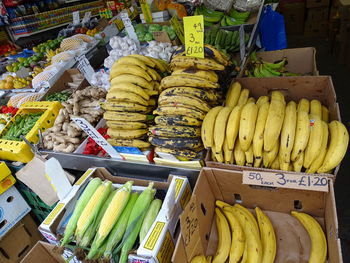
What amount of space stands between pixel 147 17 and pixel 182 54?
2691mm

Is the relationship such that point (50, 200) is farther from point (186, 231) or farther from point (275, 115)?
point (275, 115)

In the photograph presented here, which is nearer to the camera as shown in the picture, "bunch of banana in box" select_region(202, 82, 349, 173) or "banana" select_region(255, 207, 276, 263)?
"bunch of banana in box" select_region(202, 82, 349, 173)

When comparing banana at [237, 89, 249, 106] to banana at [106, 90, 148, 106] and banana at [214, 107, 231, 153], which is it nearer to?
banana at [214, 107, 231, 153]

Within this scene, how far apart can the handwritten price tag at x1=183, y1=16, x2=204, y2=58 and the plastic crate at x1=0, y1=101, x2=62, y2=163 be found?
1792 mm

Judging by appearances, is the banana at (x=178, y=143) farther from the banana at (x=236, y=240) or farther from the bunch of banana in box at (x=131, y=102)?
the banana at (x=236, y=240)

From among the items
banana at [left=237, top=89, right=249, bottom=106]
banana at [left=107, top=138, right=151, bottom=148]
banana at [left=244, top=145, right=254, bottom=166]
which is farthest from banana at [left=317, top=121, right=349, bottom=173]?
banana at [left=107, top=138, right=151, bottom=148]

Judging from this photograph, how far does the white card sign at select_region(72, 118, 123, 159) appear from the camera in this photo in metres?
1.82

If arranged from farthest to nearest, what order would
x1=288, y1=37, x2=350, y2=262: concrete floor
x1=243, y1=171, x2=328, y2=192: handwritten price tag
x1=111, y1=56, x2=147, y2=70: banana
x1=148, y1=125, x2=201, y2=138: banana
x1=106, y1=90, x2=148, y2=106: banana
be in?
x1=288, y1=37, x2=350, y2=262: concrete floor → x1=111, y1=56, x2=147, y2=70: banana → x1=106, y1=90, x2=148, y2=106: banana → x1=148, y1=125, x2=201, y2=138: banana → x1=243, y1=171, x2=328, y2=192: handwritten price tag

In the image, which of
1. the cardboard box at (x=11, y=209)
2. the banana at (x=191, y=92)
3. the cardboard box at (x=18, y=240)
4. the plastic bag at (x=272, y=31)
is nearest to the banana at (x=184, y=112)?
the banana at (x=191, y=92)

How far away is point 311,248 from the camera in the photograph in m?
1.49

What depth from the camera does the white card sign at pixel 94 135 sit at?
182cm

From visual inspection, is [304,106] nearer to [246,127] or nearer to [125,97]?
[246,127]

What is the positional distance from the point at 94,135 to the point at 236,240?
1.22 meters

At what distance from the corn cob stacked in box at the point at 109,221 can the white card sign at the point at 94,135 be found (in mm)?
305
